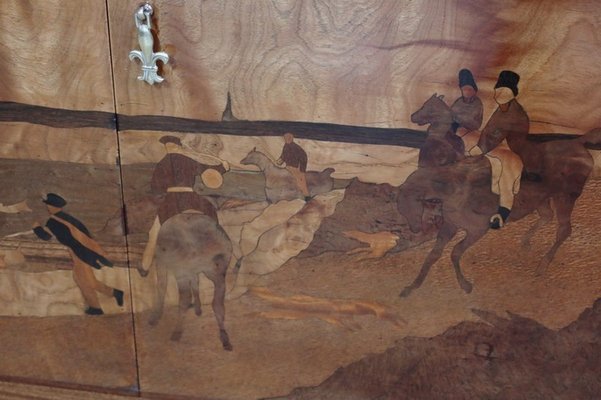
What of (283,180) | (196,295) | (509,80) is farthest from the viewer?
(196,295)

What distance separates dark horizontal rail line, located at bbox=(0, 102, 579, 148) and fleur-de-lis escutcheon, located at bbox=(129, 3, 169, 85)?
3.0 inches

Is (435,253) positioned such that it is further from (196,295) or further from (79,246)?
(79,246)

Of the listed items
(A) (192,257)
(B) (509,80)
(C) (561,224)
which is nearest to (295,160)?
(A) (192,257)

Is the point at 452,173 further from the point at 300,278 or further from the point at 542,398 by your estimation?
the point at 542,398

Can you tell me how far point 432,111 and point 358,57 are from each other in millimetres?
158

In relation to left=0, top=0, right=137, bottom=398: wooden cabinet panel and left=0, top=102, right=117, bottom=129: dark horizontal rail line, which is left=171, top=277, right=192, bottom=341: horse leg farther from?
left=0, top=102, right=117, bottom=129: dark horizontal rail line

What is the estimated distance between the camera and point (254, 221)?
114 centimetres

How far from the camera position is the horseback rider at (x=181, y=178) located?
1.11 metres

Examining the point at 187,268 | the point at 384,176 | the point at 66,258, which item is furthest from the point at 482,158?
the point at 66,258

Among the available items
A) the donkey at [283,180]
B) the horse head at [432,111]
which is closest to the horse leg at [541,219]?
the horse head at [432,111]

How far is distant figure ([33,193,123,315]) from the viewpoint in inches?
46.8

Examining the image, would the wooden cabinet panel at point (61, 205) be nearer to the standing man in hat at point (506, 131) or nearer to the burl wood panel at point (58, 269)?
the burl wood panel at point (58, 269)

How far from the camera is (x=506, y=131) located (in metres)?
1.03

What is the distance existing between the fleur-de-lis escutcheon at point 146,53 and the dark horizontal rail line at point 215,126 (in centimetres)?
8
